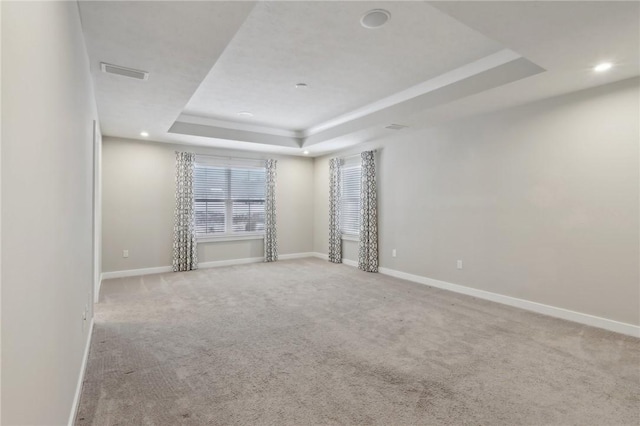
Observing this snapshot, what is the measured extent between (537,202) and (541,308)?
4.12 feet

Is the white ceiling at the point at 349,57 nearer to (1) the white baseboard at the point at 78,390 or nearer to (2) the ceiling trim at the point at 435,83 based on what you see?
(2) the ceiling trim at the point at 435,83

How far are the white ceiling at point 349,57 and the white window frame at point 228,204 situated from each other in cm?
125

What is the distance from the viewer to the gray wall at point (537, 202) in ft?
11.3

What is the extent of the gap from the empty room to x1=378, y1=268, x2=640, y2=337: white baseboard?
0.02 meters

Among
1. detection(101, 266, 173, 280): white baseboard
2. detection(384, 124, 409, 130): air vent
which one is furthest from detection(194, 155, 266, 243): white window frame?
detection(384, 124, 409, 130): air vent

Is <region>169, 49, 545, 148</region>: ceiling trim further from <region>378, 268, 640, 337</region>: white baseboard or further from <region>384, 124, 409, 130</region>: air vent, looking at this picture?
<region>378, 268, 640, 337</region>: white baseboard

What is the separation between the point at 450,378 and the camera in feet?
8.25

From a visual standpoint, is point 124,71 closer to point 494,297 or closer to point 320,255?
point 494,297

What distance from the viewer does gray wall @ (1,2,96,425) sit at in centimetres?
88

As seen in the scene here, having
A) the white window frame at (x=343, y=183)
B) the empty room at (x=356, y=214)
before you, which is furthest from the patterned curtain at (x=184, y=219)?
the white window frame at (x=343, y=183)

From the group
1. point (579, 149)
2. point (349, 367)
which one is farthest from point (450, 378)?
point (579, 149)

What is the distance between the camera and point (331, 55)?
136 inches

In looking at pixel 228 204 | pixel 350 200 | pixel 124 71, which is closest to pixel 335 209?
pixel 350 200

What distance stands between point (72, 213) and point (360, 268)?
204 inches
